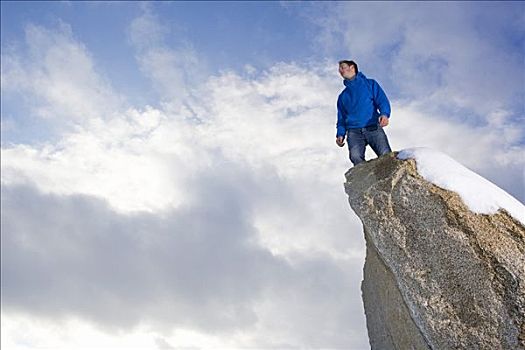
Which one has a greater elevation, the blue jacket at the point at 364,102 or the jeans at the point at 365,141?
the blue jacket at the point at 364,102

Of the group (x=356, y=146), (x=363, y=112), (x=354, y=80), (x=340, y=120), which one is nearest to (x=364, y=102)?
(x=363, y=112)

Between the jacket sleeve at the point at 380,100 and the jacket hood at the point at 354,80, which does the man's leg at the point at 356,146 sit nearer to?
the jacket sleeve at the point at 380,100

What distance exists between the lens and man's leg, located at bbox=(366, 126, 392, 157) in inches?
462

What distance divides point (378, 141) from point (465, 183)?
8.63 ft

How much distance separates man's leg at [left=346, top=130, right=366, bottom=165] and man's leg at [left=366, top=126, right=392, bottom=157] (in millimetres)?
141

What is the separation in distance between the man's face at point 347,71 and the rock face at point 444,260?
2.46 metres

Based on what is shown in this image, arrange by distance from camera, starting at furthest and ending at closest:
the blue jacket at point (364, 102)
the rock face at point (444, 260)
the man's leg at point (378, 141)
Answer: the blue jacket at point (364, 102), the man's leg at point (378, 141), the rock face at point (444, 260)

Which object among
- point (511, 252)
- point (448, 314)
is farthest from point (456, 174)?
point (448, 314)

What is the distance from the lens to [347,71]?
11.8m

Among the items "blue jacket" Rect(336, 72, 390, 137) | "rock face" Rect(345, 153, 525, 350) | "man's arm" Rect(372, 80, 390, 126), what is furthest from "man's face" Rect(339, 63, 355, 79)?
"rock face" Rect(345, 153, 525, 350)

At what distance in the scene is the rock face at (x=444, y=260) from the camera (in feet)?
28.6

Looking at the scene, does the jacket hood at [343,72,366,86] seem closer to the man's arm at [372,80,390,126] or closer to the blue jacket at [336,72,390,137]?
the blue jacket at [336,72,390,137]

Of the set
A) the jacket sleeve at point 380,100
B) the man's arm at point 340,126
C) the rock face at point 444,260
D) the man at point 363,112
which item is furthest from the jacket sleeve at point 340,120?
the rock face at point 444,260

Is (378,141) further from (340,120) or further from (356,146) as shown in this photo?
(340,120)
